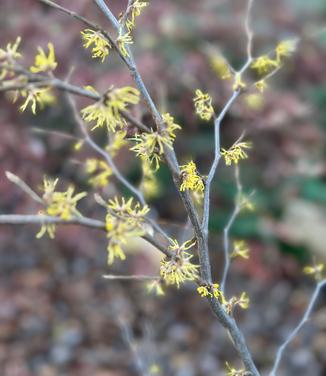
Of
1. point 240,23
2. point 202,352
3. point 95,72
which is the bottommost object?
point 202,352

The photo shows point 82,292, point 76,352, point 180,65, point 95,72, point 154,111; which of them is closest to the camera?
point 154,111

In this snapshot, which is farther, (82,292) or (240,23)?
(82,292)

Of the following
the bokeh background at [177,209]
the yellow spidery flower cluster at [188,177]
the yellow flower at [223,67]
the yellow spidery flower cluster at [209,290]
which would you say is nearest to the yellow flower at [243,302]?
the yellow spidery flower cluster at [209,290]

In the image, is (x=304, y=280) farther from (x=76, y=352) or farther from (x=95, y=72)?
(x=95, y=72)

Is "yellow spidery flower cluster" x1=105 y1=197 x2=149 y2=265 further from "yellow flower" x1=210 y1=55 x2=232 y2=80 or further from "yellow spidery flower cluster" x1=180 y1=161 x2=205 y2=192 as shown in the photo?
"yellow flower" x1=210 y1=55 x2=232 y2=80

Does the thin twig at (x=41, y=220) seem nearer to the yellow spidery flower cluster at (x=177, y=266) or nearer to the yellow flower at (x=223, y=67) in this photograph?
the yellow spidery flower cluster at (x=177, y=266)

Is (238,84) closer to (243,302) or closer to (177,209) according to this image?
(243,302)

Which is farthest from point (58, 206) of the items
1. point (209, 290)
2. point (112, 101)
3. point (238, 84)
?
point (238, 84)

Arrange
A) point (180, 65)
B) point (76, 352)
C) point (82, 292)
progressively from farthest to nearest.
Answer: point (82, 292), point (76, 352), point (180, 65)

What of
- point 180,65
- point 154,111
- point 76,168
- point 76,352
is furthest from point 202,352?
point 154,111
